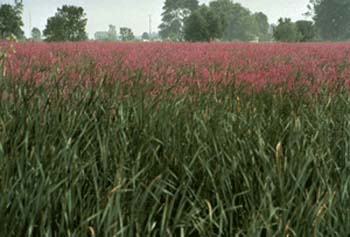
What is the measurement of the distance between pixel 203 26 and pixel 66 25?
8.10m

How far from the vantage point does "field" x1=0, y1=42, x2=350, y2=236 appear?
2.05 metres

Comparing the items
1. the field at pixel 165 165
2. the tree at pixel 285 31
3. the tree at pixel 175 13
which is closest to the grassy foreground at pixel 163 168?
the field at pixel 165 165

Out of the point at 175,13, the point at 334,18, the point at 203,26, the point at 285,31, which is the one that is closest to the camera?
the point at 203,26

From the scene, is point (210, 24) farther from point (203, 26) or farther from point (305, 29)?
point (305, 29)

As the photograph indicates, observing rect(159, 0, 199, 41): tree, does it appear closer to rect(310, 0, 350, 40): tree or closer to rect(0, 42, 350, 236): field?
rect(310, 0, 350, 40): tree

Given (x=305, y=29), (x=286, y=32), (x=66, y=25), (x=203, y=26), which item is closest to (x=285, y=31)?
(x=286, y=32)

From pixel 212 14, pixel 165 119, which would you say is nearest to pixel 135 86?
pixel 165 119

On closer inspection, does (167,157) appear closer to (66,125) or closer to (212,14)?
(66,125)

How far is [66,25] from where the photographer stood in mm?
22281

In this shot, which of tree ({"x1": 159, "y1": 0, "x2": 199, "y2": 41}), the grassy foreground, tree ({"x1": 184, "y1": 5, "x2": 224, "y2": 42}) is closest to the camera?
the grassy foreground

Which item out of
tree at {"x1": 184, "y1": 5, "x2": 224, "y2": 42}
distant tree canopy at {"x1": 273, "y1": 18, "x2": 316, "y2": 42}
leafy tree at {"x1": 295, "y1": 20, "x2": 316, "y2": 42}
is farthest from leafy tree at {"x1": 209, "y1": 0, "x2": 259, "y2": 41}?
tree at {"x1": 184, "y1": 5, "x2": 224, "y2": 42}

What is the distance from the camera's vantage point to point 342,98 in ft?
13.0

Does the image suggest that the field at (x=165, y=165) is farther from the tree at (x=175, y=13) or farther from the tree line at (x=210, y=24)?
the tree at (x=175, y=13)

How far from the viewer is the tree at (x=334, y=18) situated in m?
62.2
